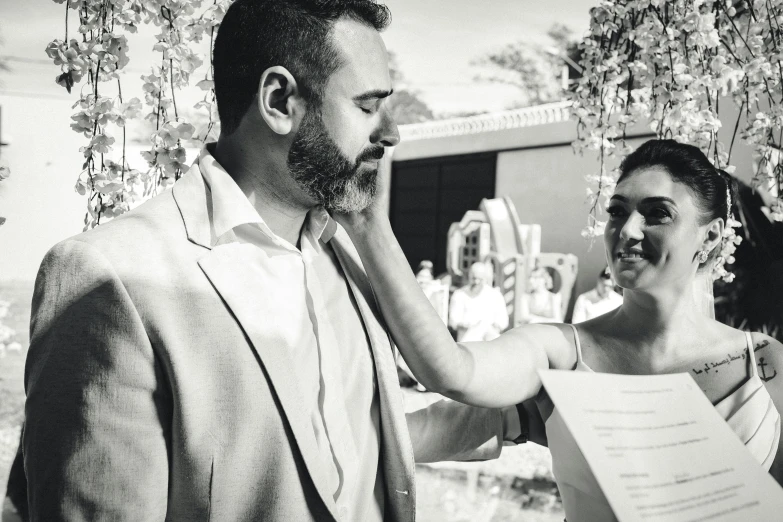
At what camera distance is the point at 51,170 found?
361 cm

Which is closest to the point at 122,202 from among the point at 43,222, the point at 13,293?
the point at 43,222

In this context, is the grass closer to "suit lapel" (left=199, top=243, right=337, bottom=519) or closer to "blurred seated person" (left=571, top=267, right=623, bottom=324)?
"suit lapel" (left=199, top=243, right=337, bottom=519)

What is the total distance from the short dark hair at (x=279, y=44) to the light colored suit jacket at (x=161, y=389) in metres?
0.27

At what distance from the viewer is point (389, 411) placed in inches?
47.9

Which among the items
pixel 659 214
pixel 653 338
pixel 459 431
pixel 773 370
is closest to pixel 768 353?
pixel 773 370

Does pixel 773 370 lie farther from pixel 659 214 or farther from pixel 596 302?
pixel 596 302

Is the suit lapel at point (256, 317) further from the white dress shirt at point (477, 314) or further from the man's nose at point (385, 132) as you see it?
the white dress shirt at point (477, 314)

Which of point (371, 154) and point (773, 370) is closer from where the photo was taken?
point (371, 154)

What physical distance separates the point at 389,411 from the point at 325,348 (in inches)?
6.3

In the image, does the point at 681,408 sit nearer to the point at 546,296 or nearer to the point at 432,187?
the point at 546,296

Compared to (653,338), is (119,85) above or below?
above

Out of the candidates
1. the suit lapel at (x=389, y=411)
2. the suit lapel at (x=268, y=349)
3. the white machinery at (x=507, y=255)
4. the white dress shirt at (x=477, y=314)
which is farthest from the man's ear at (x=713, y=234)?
the white machinery at (x=507, y=255)

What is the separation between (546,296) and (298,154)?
A: 7550mm

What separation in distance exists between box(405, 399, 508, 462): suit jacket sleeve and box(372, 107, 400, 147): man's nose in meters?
0.60
